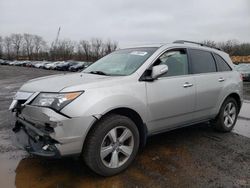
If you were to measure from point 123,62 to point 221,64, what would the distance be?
2154 mm

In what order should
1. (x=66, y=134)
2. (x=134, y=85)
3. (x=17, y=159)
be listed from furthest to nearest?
1. (x=17, y=159)
2. (x=134, y=85)
3. (x=66, y=134)

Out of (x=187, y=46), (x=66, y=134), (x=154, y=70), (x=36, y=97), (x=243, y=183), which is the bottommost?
(x=243, y=183)

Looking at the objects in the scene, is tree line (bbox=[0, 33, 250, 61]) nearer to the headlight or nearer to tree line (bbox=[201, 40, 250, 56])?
tree line (bbox=[201, 40, 250, 56])

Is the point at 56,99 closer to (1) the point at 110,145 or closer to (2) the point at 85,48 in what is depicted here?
(1) the point at 110,145

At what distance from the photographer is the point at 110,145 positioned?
3.35 meters

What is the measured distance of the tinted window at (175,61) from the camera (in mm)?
4090

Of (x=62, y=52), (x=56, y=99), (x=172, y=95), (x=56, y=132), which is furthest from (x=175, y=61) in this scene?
(x=62, y=52)

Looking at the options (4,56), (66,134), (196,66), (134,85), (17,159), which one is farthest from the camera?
(4,56)

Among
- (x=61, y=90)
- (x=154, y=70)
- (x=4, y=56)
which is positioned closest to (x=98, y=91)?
(x=61, y=90)

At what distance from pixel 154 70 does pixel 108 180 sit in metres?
1.58

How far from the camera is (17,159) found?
3.96m

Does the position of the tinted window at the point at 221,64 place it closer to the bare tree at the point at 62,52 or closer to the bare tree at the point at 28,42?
the bare tree at the point at 62,52

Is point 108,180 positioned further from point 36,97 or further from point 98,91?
point 36,97

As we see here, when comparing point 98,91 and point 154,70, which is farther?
point 154,70
